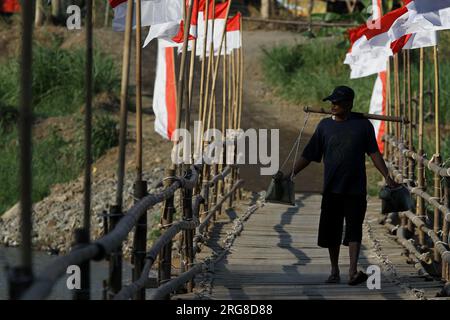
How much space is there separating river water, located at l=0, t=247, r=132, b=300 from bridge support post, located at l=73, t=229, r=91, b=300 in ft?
18.0

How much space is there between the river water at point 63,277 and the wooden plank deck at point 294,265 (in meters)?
1.57

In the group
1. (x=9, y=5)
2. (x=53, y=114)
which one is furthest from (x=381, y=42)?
(x=9, y=5)

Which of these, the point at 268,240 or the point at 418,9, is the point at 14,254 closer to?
the point at 268,240

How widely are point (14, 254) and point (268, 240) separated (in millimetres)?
7067

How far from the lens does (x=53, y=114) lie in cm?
2211

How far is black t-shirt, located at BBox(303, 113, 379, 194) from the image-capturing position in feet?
28.3

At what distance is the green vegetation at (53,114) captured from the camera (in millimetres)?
19797

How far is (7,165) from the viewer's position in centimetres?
1984

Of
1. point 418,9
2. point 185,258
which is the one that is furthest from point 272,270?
point 418,9

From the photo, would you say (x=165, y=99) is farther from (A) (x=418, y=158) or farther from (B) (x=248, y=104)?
(B) (x=248, y=104)

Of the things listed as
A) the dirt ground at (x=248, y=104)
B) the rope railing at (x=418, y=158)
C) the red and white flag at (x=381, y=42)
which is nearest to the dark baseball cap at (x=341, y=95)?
the rope railing at (x=418, y=158)

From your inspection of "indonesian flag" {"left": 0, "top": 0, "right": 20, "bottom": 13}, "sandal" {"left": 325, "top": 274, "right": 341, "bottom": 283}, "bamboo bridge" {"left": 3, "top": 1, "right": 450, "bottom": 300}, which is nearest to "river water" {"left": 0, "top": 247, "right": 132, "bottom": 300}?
"bamboo bridge" {"left": 3, "top": 1, "right": 450, "bottom": 300}

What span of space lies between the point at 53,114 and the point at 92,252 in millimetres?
16993

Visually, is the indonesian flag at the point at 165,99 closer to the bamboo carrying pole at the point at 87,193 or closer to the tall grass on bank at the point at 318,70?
the tall grass on bank at the point at 318,70
